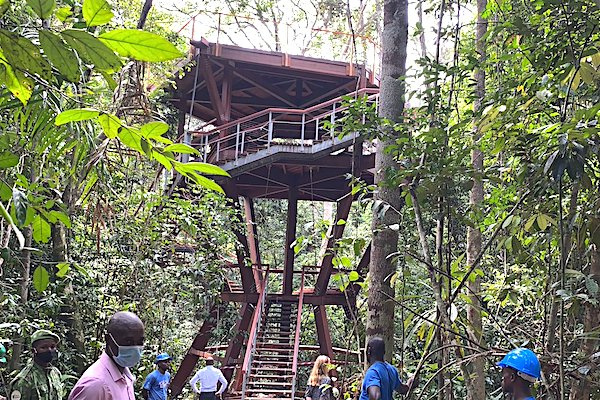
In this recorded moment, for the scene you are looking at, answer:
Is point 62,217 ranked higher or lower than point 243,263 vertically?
higher

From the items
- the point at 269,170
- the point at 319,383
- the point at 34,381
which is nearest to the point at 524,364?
the point at 34,381

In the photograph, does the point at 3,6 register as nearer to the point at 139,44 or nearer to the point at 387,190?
the point at 139,44

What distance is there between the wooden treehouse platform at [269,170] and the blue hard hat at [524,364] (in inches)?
296

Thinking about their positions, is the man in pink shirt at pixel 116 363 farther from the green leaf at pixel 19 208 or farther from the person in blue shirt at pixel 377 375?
the person in blue shirt at pixel 377 375

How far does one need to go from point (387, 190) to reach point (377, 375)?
1.38 m

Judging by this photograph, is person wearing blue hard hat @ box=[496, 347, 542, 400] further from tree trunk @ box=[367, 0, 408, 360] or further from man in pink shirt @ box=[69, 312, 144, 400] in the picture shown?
man in pink shirt @ box=[69, 312, 144, 400]

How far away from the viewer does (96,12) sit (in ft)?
2.70

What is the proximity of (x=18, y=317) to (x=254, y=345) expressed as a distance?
18.6 feet

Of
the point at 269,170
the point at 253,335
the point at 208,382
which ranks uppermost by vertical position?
the point at 269,170

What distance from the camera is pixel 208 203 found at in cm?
991

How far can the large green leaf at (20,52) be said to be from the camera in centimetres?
87

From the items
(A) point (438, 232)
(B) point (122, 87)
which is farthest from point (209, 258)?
(A) point (438, 232)

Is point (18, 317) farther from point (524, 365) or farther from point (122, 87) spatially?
point (524, 365)

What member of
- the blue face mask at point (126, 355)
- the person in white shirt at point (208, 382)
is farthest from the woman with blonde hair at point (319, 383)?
the blue face mask at point (126, 355)
